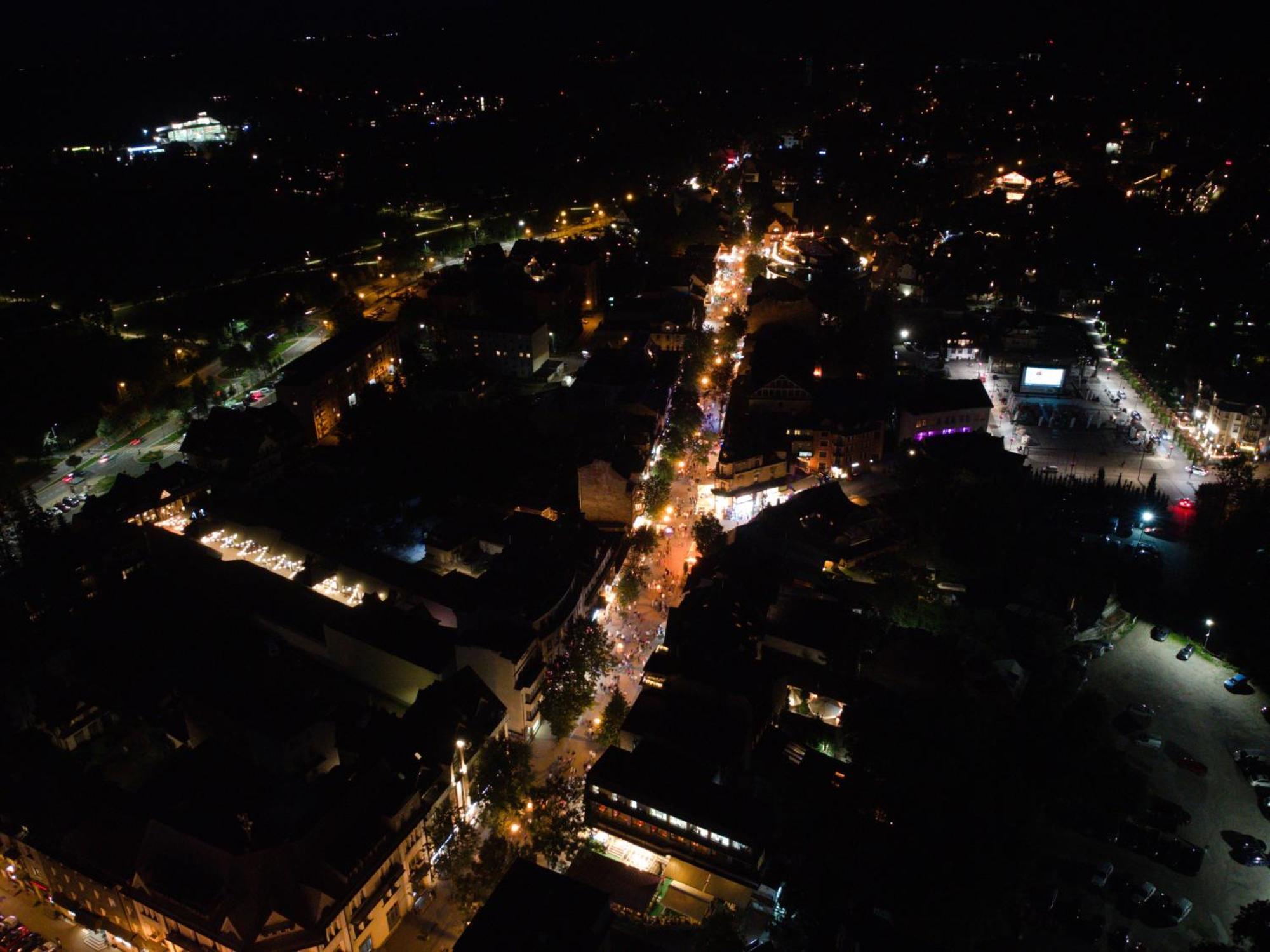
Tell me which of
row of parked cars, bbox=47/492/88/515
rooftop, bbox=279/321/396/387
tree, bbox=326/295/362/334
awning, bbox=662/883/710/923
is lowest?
row of parked cars, bbox=47/492/88/515

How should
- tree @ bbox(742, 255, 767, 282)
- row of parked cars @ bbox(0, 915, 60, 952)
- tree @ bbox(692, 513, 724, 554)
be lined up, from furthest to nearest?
1. tree @ bbox(742, 255, 767, 282)
2. tree @ bbox(692, 513, 724, 554)
3. row of parked cars @ bbox(0, 915, 60, 952)

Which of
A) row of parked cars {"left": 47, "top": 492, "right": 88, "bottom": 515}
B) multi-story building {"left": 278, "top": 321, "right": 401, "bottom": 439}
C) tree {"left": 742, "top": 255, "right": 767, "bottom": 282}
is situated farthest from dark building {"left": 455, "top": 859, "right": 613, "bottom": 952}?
tree {"left": 742, "top": 255, "right": 767, "bottom": 282}

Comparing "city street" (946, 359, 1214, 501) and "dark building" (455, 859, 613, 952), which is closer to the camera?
"dark building" (455, 859, 613, 952)

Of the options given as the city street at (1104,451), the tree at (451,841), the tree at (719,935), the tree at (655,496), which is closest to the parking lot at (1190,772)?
the tree at (719,935)

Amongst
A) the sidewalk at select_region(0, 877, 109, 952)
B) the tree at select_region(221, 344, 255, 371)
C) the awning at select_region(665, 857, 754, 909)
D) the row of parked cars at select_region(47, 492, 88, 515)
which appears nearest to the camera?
the sidewalk at select_region(0, 877, 109, 952)

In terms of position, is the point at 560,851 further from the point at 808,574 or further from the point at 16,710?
the point at 16,710

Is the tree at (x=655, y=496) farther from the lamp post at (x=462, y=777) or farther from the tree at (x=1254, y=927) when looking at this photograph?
the tree at (x=1254, y=927)

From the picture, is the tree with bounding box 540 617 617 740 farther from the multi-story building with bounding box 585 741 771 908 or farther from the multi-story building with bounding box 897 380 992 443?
the multi-story building with bounding box 897 380 992 443
